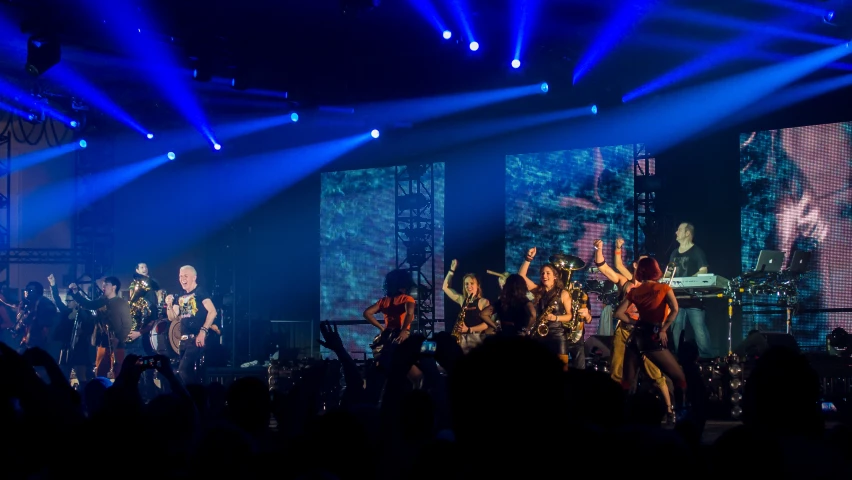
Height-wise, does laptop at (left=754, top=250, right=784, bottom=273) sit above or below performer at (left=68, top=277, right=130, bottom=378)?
above

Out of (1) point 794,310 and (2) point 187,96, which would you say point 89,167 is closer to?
(2) point 187,96

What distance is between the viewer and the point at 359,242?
18.2 meters

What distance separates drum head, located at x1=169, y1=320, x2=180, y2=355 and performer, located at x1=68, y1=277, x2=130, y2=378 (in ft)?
2.15

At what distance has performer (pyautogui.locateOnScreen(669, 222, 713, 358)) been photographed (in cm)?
1256

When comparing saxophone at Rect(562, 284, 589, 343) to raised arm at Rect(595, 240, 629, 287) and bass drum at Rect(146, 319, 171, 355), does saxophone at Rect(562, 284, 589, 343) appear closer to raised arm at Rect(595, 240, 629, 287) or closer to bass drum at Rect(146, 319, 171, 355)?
raised arm at Rect(595, 240, 629, 287)

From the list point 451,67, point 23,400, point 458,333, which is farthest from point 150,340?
point 23,400

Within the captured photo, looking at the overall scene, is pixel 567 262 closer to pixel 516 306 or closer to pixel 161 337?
pixel 516 306

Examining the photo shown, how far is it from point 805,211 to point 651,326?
5926mm

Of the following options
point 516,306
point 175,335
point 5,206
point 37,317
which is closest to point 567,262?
point 516,306

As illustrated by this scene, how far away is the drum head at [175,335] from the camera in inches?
556

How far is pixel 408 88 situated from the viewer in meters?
14.7

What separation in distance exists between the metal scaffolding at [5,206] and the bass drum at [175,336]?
4.90 m

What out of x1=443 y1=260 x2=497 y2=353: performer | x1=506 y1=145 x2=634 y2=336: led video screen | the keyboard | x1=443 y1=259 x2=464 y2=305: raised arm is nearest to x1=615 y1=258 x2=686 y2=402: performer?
x1=443 y1=260 x2=497 y2=353: performer

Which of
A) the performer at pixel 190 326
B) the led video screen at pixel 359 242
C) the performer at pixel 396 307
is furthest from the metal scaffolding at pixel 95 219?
the performer at pixel 396 307
